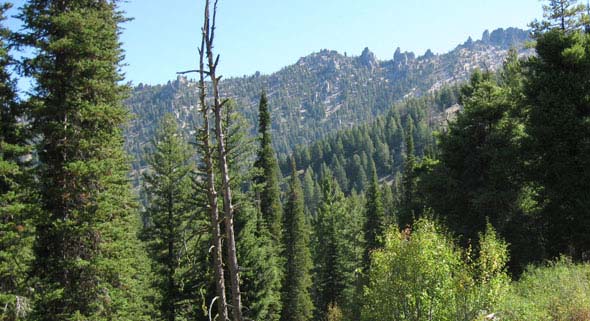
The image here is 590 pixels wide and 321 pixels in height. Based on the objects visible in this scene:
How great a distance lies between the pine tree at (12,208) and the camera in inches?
437

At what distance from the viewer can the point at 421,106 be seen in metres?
187

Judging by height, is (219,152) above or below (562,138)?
above

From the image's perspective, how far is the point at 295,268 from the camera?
36.6 metres

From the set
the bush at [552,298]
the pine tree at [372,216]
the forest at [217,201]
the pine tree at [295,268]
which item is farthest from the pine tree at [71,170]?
the pine tree at [372,216]

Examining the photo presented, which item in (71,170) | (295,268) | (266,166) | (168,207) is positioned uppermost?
(71,170)

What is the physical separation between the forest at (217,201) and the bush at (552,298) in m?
0.05

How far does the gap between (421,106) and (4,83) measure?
18840 centimetres

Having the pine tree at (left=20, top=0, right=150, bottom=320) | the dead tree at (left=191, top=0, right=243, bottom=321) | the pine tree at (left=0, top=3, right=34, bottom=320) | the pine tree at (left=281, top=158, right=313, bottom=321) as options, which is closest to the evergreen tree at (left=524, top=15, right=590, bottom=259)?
the dead tree at (left=191, top=0, right=243, bottom=321)

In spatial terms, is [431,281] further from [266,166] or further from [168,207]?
[266,166]

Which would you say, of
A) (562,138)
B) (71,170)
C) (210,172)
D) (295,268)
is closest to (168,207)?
→ (71,170)

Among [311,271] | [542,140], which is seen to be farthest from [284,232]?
[542,140]

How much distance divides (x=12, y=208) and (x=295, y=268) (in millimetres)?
28054

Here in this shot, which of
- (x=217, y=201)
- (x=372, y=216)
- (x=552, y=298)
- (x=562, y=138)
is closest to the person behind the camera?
(x=217, y=201)

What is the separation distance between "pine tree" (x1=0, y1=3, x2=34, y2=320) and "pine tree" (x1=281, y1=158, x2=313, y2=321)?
24247 millimetres
